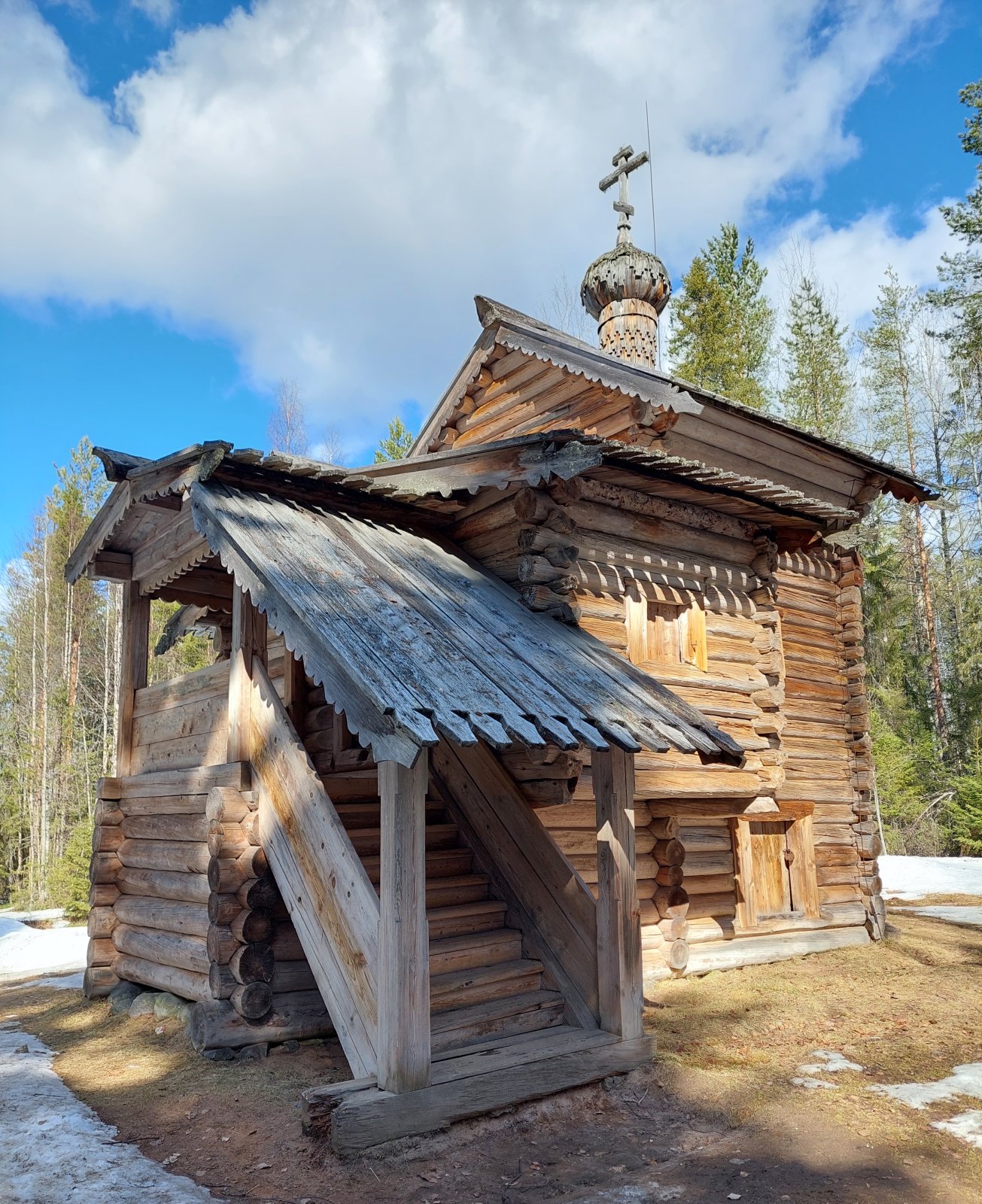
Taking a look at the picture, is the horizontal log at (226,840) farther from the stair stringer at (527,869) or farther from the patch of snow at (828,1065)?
the patch of snow at (828,1065)

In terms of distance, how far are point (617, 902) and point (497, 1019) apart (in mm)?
1220

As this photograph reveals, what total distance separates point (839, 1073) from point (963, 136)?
80.2 feet

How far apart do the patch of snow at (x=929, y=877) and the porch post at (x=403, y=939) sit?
49.4 feet

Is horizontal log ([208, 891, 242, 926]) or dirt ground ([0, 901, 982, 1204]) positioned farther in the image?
horizontal log ([208, 891, 242, 926])

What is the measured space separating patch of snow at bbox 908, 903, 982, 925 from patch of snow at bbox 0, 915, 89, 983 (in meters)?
13.7

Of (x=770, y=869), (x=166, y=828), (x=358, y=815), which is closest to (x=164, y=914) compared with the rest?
(x=166, y=828)

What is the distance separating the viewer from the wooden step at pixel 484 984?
6.57 m

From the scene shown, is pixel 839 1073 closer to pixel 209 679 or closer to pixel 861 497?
pixel 209 679

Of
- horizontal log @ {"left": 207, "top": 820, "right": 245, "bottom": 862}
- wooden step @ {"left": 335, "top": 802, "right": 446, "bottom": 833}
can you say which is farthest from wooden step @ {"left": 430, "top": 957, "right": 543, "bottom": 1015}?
horizontal log @ {"left": 207, "top": 820, "right": 245, "bottom": 862}

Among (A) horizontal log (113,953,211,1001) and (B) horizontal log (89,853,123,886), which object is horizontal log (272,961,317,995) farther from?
(B) horizontal log (89,853,123,886)

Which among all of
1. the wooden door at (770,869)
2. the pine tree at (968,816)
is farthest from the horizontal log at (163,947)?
the pine tree at (968,816)

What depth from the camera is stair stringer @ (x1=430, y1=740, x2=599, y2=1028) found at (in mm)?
7004

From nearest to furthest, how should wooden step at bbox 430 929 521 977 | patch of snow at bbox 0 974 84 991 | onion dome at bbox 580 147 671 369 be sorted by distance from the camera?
wooden step at bbox 430 929 521 977, patch of snow at bbox 0 974 84 991, onion dome at bbox 580 147 671 369

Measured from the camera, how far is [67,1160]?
5.27 metres
